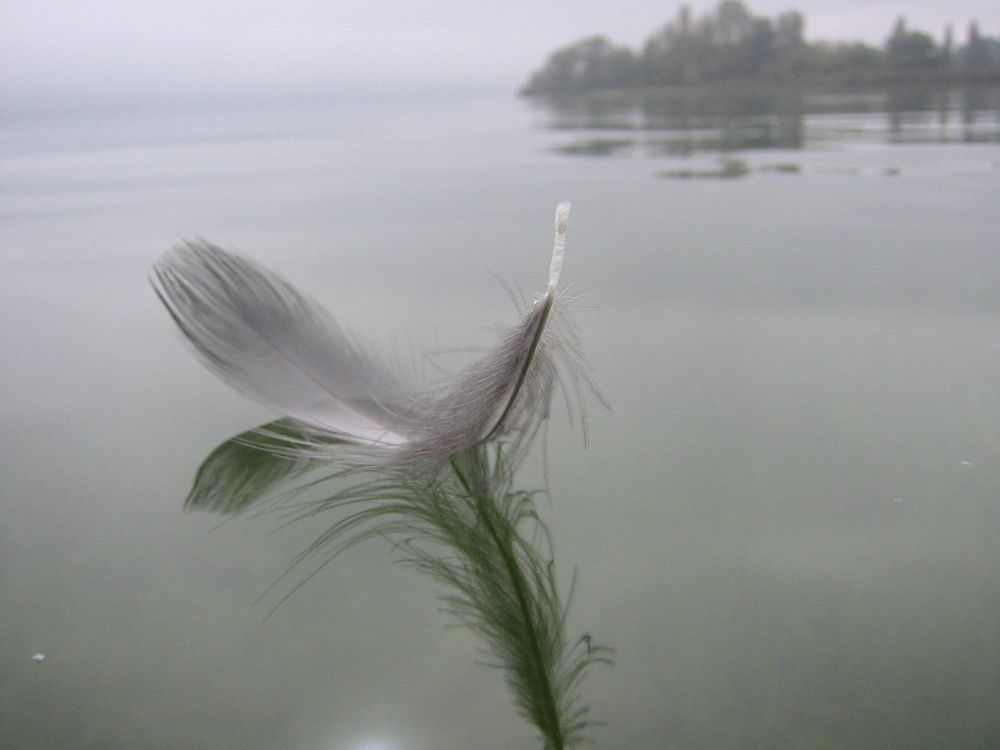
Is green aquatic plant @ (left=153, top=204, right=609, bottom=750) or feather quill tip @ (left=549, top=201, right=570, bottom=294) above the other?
feather quill tip @ (left=549, top=201, right=570, bottom=294)

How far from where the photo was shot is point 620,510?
1224 mm

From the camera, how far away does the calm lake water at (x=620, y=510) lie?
2.92ft

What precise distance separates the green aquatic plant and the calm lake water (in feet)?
0.11

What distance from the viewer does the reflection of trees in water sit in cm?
553

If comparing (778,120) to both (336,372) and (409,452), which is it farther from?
(409,452)

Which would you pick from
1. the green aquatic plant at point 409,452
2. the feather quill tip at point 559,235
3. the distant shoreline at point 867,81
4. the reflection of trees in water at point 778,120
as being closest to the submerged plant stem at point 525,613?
the green aquatic plant at point 409,452

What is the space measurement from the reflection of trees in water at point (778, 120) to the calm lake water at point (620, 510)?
250cm

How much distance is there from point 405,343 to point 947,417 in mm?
999

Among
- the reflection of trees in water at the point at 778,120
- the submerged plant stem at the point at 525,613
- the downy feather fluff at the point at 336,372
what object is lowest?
the submerged plant stem at the point at 525,613

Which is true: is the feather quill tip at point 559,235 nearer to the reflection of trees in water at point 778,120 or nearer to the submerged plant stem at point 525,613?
the submerged plant stem at point 525,613

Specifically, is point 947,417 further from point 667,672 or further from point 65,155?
point 65,155

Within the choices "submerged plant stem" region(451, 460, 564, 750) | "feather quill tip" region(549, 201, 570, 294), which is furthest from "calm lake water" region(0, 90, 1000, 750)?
"feather quill tip" region(549, 201, 570, 294)

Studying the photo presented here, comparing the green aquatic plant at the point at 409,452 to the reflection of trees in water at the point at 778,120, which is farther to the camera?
the reflection of trees in water at the point at 778,120

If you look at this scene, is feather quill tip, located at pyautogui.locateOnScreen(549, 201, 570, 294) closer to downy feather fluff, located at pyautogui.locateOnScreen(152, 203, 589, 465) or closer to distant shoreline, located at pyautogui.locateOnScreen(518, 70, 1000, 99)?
downy feather fluff, located at pyautogui.locateOnScreen(152, 203, 589, 465)
